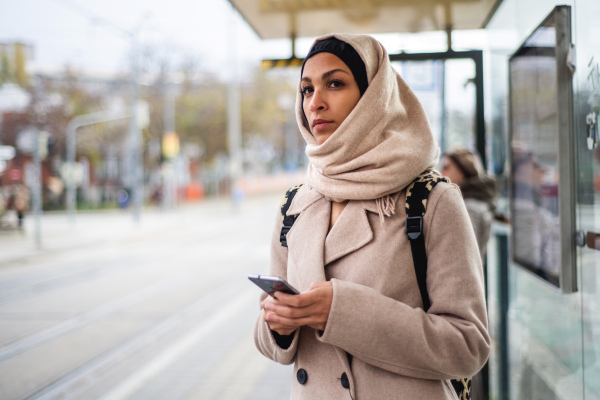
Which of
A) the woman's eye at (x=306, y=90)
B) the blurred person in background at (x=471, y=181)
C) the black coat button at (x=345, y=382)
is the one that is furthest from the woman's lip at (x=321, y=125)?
the blurred person in background at (x=471, y=181)

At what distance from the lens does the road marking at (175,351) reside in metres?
4.50

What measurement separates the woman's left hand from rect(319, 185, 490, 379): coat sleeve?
19 mm

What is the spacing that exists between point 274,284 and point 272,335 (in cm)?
32

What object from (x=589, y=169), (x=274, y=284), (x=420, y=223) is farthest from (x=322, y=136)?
(x=589, y=169)

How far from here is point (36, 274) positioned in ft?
32.2

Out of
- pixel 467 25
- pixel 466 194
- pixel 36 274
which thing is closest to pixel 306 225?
pixel 466 194

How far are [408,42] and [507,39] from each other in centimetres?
68

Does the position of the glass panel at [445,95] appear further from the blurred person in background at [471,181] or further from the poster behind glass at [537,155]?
the poster behind glass at [537,155]

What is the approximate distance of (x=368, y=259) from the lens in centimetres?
135

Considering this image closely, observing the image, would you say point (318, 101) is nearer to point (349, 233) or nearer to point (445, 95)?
point (349, 233)

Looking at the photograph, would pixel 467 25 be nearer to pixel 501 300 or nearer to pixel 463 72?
pixel 463 72

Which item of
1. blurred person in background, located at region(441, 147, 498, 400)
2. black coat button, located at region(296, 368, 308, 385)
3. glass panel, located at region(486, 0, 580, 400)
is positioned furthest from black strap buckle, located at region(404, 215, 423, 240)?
blurred person in background, located at region(441, 147, 498, 400)

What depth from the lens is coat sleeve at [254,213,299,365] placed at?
1431 mm

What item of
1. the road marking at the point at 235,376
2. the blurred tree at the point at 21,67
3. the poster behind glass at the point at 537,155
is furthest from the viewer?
the blurred tree at the point at 21,67
